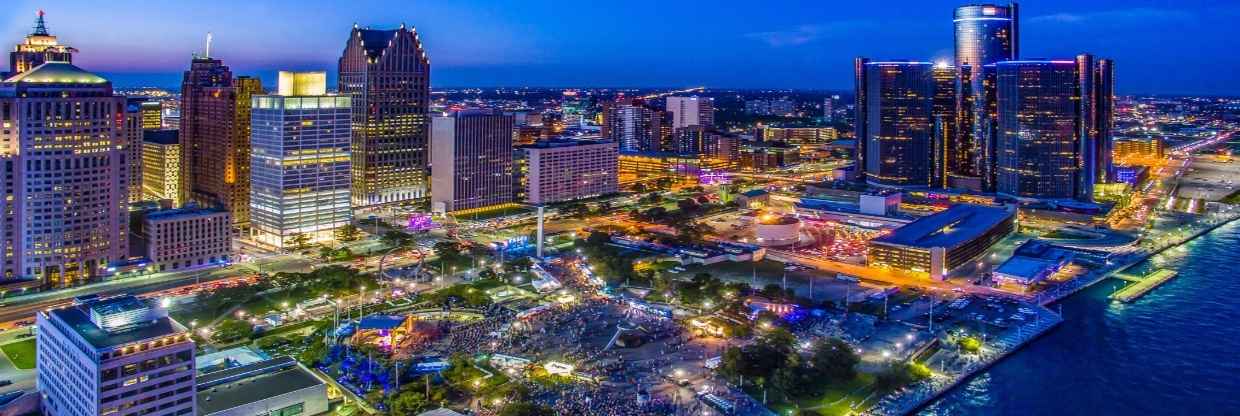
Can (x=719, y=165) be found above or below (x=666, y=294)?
above

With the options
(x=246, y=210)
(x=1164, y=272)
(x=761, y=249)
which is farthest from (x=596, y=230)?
(x=1164, y=272)

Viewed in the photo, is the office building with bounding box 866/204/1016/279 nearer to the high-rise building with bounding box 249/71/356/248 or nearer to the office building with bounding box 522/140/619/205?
the office building with bounding box 522/140/619/205

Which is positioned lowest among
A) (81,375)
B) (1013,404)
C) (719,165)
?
(1013,404)

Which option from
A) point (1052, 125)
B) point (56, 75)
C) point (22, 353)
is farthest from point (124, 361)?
point (1052, 125)

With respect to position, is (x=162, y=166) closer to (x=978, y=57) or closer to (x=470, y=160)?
(x=470, y=160)

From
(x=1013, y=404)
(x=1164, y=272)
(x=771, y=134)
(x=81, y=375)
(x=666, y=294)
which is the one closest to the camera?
(x=81, y=375)

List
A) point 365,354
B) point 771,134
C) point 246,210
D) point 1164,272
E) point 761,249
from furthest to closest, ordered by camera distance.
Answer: point 771,134 → point 246,210 → point 761,249 → point 1164,272 → point 365,354

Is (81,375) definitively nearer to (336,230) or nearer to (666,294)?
(666,294)
